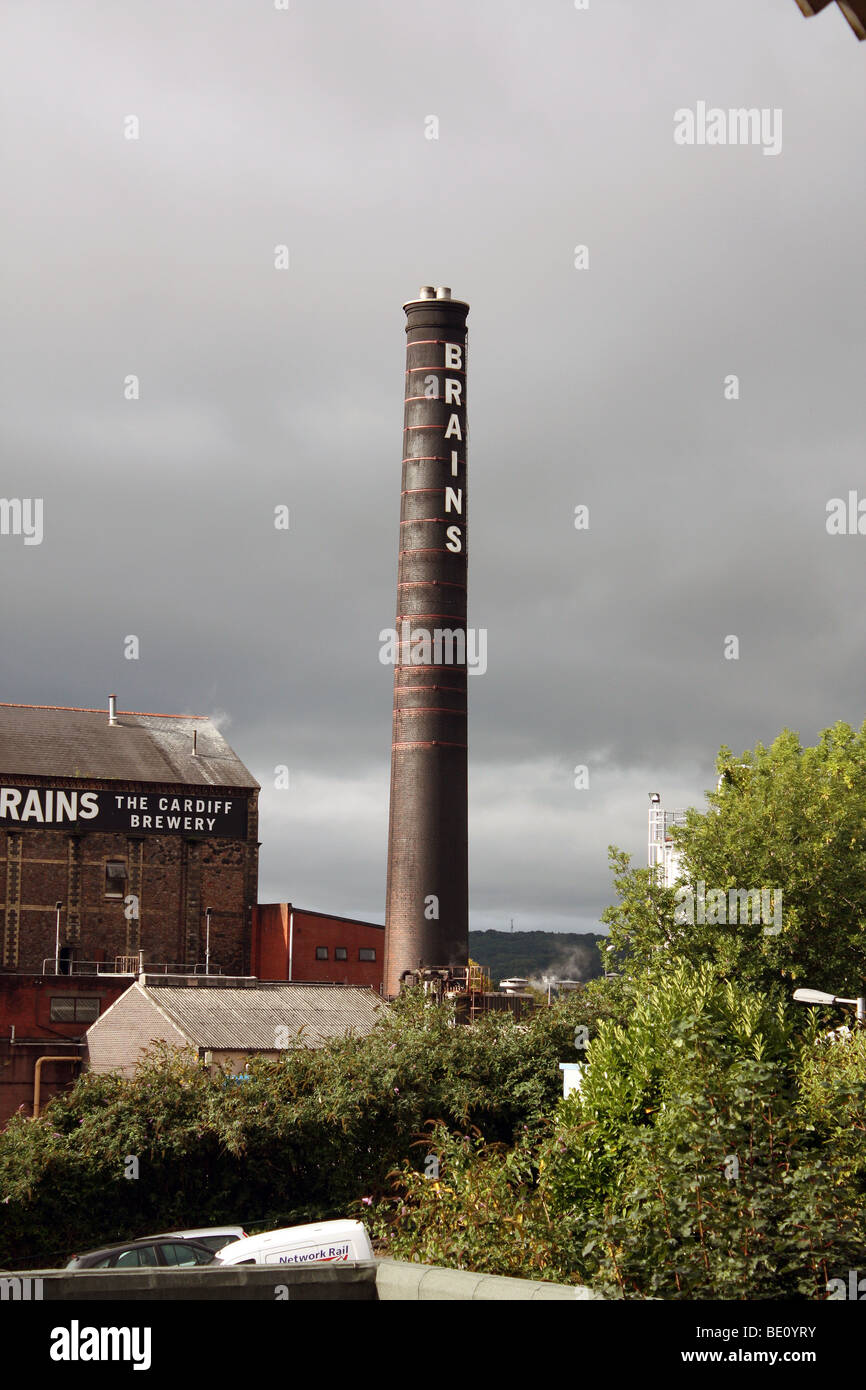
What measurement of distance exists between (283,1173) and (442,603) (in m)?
27.8

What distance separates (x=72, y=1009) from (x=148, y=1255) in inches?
1249

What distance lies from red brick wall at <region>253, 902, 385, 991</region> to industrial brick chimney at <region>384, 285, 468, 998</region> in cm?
1205

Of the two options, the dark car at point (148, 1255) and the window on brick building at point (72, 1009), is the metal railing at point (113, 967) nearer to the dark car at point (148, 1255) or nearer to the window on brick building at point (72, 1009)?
the window on brick building at point (72, 1009)

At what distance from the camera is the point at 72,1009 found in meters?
50.7

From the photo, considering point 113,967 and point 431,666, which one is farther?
point 113,967

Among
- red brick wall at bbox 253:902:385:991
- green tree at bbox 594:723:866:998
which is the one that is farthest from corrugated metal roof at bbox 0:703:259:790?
green tree at bbox 594:723:866:998

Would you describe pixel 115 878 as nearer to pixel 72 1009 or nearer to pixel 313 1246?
pixel 72 1009

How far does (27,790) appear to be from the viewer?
60.2m

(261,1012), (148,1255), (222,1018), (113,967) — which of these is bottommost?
(148,1255)

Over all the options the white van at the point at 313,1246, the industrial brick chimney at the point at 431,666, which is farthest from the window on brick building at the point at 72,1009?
the white van at the point at 313,1246

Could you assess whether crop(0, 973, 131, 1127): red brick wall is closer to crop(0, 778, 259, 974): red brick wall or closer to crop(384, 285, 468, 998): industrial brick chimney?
crop(0, 778, 259, 974): red brick wall

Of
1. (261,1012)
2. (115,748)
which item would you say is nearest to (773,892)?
→ (261,1012)
